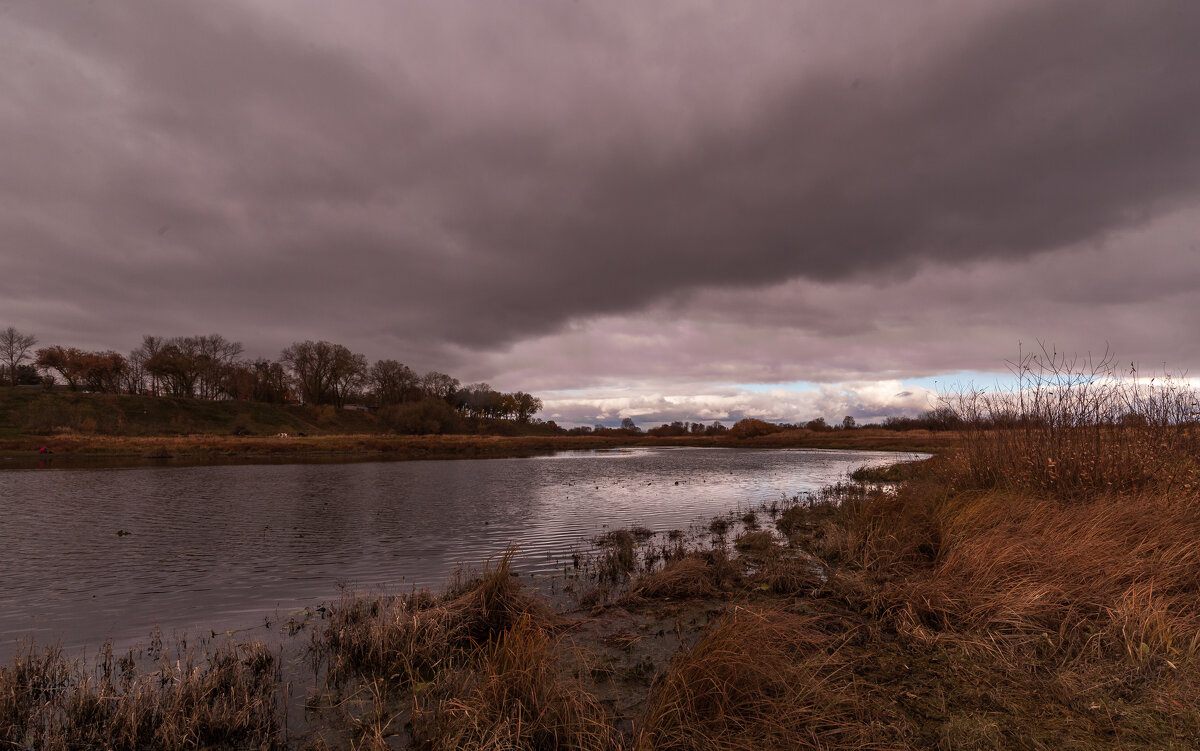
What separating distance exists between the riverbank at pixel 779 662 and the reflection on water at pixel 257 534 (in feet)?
9.94

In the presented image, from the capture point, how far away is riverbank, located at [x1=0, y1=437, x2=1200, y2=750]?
436cm

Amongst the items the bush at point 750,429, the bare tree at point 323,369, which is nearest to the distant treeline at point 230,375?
the bare tree at point 323,369

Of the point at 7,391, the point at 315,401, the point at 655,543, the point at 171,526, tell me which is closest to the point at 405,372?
the point at 315,401

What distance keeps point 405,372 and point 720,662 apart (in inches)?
5487

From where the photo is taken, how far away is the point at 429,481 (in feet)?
113

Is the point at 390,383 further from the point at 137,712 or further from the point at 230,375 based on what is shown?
the point at 137,712

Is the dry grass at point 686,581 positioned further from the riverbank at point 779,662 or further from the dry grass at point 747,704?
the dry grass at point 747,704

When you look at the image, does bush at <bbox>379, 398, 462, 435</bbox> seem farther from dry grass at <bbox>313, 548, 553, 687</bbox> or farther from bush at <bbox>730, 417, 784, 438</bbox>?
dry grass at <bbox>313, 548, 553, 687</bbox>

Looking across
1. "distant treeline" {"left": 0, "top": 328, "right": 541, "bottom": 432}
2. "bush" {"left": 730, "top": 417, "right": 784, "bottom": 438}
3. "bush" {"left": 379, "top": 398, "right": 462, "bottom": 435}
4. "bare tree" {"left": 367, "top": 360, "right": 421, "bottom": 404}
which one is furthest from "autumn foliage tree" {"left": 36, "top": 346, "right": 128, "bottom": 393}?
"bush" {"left": 730, "top": 417, "right": 784, "bottom": 438}

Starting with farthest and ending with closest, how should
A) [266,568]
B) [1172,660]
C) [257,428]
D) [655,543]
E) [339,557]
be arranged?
1. [257,428]
2. [655,543]
3. [339,557]
4. [266,568]
5. [1172,660]

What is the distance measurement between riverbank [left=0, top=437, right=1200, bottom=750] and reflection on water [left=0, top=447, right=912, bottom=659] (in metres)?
3.03

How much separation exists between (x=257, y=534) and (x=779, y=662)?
18150mm

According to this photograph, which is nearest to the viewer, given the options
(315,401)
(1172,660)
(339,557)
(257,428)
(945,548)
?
(1172,660)

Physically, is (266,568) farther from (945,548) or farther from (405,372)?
(405,372)
